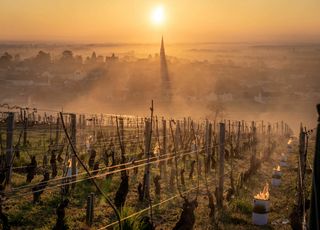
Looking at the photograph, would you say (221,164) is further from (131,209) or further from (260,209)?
(131,209)

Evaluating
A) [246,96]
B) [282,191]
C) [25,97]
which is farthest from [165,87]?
[282,191]

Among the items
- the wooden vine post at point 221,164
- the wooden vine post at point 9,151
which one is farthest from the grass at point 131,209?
the wooden vine post at point 9,151

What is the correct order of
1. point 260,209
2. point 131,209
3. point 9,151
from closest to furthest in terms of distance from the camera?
point 131,209 → point 260,209 → point 9,151

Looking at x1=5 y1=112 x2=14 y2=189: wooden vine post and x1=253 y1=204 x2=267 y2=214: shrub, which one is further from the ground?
x1=5 y1=112 x2=14 y2=189: wooden vine post

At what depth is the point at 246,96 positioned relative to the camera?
6220 inches

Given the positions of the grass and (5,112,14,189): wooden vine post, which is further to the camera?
(5,112,14,189): wooden vine post

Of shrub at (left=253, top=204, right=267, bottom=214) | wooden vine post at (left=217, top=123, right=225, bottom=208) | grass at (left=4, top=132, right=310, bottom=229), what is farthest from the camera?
wooden vine post at (left=217, top=123, right=225, bottom=208)

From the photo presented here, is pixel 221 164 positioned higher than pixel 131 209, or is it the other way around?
pixel 221 164

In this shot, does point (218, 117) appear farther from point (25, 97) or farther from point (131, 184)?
point (131, 184)

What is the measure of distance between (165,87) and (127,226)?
147815 mm

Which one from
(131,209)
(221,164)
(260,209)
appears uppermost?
(221,164)

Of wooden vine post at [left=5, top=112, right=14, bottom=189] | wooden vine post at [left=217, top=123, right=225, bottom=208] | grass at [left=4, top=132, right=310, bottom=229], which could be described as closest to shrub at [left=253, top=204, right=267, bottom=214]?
grass at [left=4, top=132, right=310, bottom=229]

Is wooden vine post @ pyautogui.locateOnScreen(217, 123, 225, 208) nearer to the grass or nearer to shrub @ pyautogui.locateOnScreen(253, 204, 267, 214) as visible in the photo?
the grass

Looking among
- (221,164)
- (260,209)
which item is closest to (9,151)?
(221,164)
